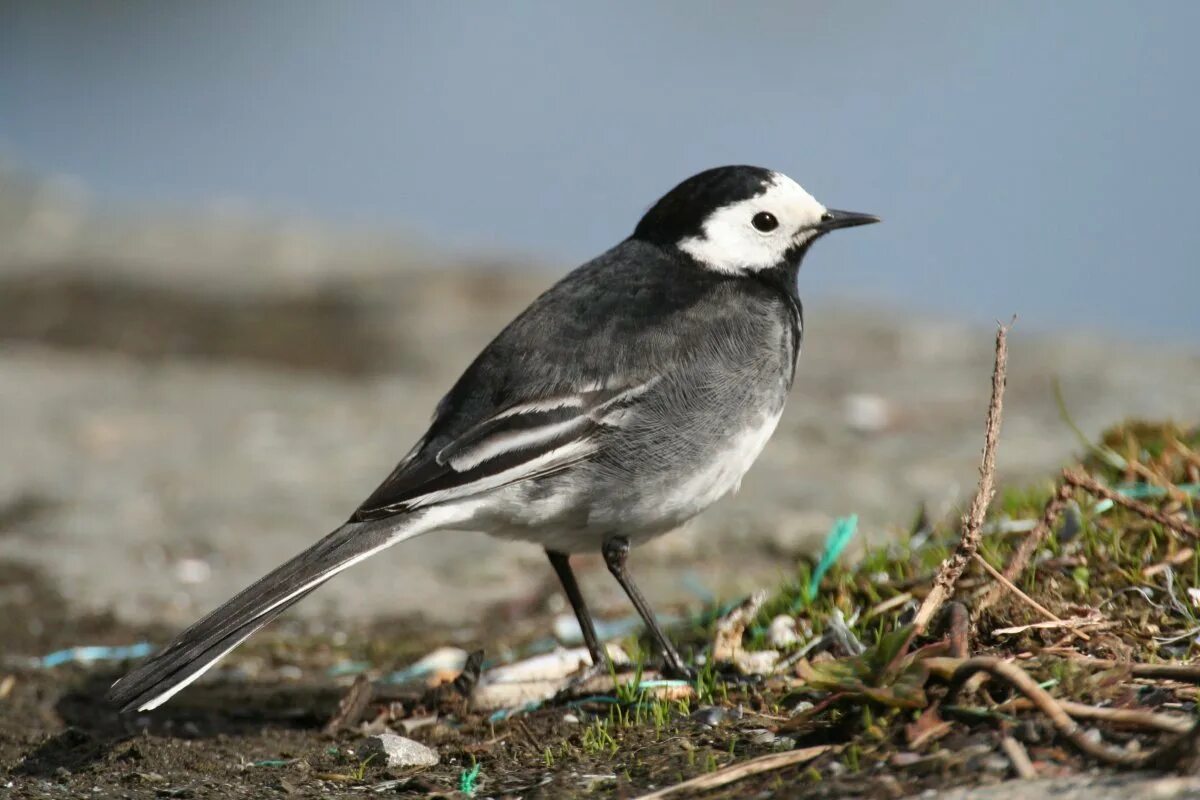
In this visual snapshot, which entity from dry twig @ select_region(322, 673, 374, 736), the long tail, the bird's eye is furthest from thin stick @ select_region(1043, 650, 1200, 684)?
the bird's eye

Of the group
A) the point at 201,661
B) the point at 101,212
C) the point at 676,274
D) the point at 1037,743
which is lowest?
the point at 1037,743

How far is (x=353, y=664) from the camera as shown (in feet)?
17.7

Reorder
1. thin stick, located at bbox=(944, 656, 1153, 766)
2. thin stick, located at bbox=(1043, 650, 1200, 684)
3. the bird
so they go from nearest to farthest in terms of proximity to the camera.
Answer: thin stick, located at bbox=(944, 656, 1153, 766), thin stick, located at bbox=(1043, 650, 1200, 684), the bird

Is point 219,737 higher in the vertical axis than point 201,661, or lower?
lower

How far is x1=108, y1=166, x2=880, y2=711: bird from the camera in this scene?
14.0ft

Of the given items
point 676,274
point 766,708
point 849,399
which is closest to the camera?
point 766,708

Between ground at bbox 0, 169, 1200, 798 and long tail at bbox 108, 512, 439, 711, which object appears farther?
long tail at bbox 108, 512, 439, 711

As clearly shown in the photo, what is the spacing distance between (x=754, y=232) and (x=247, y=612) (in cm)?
219

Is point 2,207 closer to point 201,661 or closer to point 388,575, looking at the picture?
point 388,575

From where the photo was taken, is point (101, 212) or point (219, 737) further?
point (101, 212)

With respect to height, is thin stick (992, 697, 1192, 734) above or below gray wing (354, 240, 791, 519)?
below

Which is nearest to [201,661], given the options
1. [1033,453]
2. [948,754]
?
[948,754]

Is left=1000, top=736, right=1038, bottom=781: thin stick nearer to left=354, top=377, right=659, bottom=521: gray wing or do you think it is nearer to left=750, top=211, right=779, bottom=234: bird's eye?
left=354, top=377, right=659, bottom=521: gray wing

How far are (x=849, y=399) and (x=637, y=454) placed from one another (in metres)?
4.43
